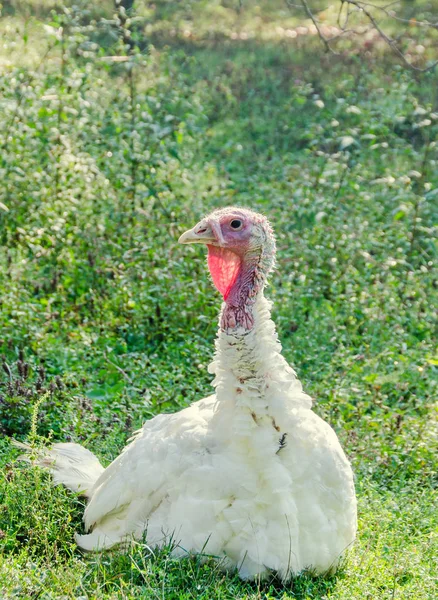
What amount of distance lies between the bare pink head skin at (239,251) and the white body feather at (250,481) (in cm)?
7

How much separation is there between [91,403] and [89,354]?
101cm

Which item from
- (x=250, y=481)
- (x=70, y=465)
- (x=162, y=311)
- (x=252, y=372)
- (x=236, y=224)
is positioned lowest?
(x=162, y=311)

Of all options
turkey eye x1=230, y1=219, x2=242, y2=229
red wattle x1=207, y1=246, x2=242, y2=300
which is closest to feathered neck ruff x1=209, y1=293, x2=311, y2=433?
red wattle x1=207, y1=246, x2=242, y2=300

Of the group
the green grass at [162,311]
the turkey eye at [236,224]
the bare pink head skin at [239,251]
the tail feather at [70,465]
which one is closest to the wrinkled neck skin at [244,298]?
the bare pink head skin at [239,251]

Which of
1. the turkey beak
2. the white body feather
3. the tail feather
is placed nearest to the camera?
the white body feather

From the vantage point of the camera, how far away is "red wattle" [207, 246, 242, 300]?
4.36 m

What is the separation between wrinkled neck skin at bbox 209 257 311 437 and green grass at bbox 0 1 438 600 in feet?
2.47

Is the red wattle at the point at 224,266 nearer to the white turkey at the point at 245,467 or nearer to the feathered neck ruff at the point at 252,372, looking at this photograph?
the white turkey at the point at 245,467

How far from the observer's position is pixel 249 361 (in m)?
4.23

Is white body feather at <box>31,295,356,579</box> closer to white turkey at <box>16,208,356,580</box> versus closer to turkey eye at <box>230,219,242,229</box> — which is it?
white turkey at <box>16,208,356,580</box>

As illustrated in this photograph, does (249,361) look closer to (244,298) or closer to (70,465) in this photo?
(244,298)

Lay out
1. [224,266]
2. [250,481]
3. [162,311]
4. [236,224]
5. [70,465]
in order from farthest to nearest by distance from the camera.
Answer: [162,311] < [70,465] < [224,266] < [236,224] < [250,481]

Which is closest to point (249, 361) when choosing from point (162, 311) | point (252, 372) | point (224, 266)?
point (252, 372)

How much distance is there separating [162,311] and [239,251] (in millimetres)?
2785
